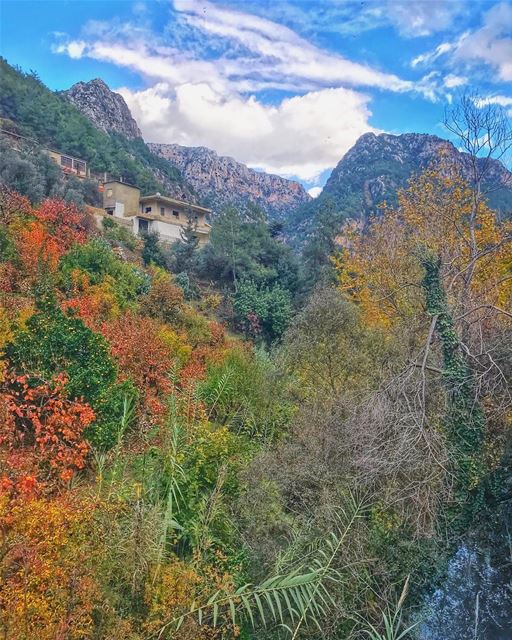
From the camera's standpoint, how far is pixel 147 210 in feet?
116

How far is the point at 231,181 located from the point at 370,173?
153ft

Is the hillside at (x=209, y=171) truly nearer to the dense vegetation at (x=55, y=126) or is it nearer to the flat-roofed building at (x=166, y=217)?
the dense vegetation at (x=55, y=126)

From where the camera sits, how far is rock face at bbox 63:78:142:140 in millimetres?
67125

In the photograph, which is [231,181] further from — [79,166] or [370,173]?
[79,166]

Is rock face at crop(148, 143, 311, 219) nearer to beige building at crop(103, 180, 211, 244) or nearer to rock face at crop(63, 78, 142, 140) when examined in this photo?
rock face at crop(63, 78, 142, 140)

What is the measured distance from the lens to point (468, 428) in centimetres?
660

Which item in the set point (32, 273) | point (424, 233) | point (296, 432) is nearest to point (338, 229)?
point (424, 233)

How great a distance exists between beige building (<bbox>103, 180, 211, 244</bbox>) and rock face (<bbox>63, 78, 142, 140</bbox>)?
36.6 metres

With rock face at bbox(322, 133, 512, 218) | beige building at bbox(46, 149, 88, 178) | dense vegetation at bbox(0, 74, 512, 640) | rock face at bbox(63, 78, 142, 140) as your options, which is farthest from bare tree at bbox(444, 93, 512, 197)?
rock face at bbox(63, 78, 142, 140)

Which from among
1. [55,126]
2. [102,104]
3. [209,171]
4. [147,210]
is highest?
[102,104]

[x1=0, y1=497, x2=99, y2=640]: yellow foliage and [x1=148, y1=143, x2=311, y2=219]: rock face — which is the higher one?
[x1=148, y1=143, x2=311, y2=219]: rock face

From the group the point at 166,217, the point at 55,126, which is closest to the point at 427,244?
the point at 166,217

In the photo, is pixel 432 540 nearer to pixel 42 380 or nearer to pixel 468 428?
pixel 468 428

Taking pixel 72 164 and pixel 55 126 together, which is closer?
pixel 72 164
